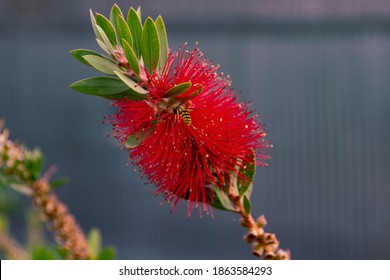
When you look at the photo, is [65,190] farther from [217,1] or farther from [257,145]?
[257,145]

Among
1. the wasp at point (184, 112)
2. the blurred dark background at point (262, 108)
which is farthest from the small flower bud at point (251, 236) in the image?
the blurred dark background at point (262, 108)

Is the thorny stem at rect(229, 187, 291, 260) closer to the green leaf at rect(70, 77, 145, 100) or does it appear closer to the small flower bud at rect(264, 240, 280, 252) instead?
the small flower bud at rect(264, 240, 280, 252)

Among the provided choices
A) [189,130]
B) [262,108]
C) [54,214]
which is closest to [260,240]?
[189,130]

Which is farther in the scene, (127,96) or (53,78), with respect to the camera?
(53,78)

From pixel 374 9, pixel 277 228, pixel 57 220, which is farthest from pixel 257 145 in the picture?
pixel 277 228

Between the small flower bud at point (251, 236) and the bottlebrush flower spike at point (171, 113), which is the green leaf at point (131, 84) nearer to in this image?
the bottlebrush flower spike at point (171, 113)

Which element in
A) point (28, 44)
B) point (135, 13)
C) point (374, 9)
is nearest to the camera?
point (135, 13)

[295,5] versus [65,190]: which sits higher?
[295,5]

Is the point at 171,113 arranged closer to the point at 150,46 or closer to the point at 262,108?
the point at 150,46
